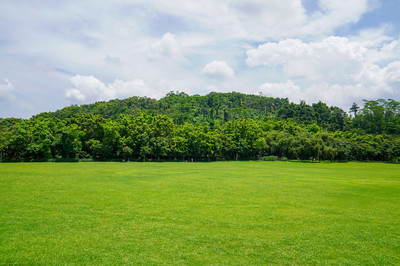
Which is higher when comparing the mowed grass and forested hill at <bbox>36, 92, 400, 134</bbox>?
forested hill at <bbox>36, 92, 400, 134</bbox>

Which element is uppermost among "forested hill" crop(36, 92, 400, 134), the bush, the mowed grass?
"forested hill" crop(36, 92, 400, 134)

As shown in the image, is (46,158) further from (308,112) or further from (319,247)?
(308,112)

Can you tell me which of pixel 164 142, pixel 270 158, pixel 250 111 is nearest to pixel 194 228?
pixel 164 142

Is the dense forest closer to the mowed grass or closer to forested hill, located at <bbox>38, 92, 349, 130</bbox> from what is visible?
forested hill, located at <bbox>38, 92, 349, 130</bbox>

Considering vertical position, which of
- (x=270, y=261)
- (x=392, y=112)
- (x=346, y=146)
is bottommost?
(x=270, y=261)

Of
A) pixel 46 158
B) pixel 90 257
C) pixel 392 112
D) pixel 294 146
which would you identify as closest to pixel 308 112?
pixel 392 112

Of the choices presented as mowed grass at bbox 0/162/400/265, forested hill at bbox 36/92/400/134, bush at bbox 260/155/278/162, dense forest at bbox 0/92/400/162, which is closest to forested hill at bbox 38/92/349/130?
forested hill at bbox 36/92/400/134

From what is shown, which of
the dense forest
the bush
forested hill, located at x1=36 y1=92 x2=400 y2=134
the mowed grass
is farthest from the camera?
forested hill, located at x1=36 y1=92 x2=400 y2=134

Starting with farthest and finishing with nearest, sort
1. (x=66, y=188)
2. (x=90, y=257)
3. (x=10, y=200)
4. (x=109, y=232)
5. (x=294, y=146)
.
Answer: (x=294, y=146) → (x=66, y=188) → (x=10, y=200) → (x=109, y=232) → (x=90, y=257)

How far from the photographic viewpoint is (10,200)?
14953 millimetres

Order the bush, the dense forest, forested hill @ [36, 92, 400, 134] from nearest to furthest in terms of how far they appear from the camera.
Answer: the dense forest → the bush → forested hill @ [36, 92, 400, 134]

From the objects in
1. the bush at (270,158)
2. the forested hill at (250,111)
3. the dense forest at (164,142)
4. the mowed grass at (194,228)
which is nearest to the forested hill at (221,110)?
the forested hill at (250,111)

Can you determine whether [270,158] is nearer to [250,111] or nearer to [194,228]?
[194,228]

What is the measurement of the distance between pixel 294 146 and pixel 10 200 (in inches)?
2662
